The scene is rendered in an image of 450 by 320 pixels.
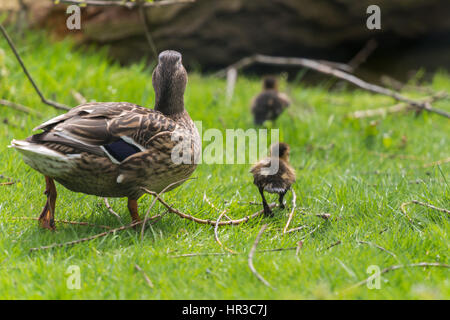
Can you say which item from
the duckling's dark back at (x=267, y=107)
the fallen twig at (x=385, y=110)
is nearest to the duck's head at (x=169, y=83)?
the duckling's dark back at (x=267, y=107)

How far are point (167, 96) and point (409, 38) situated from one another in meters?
6.64

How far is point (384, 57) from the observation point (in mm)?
9281

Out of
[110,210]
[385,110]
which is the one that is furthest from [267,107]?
[110,210]

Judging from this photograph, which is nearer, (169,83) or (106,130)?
(106,130)

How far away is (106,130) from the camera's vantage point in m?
3.20

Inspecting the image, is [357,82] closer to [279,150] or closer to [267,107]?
[267,107]

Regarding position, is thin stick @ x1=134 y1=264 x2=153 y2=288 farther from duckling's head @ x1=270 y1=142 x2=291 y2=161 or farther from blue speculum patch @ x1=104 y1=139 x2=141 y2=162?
duckling's head @ x1=270 y1=142 x2=291 y2=161

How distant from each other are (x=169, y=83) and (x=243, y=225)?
113 centimetres

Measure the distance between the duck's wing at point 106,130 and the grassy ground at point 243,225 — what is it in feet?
1.78

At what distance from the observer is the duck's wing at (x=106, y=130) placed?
10.2 feet

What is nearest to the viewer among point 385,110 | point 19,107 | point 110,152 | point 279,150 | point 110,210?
point 110,152

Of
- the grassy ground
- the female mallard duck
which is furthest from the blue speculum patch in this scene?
the grassy ground

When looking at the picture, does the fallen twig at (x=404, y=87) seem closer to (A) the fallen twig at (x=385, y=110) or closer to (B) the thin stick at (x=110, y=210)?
(A) the fallen twig at (x=385, y=110)
